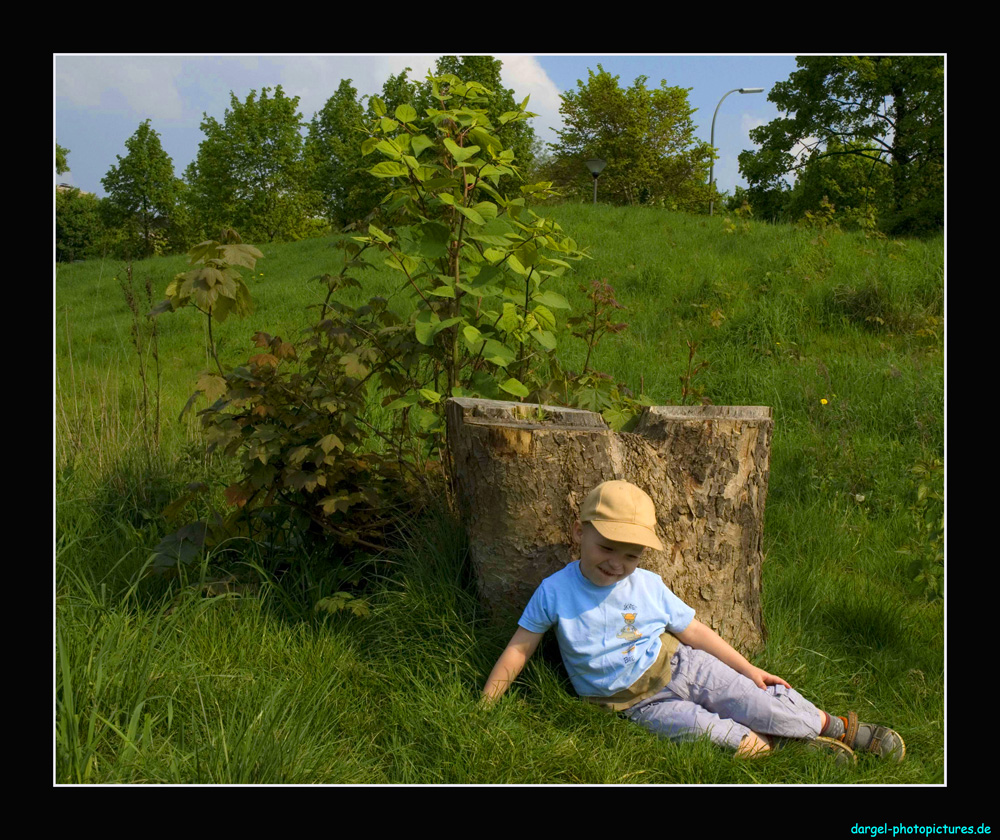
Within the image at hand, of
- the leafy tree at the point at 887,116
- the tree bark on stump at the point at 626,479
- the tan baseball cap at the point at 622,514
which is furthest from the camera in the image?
the leafy tree at the point at 887,116

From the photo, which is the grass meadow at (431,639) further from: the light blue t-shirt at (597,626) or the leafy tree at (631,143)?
the leafy tree at (631,143)

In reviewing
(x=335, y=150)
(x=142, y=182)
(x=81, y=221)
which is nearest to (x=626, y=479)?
(x=335, y=150)

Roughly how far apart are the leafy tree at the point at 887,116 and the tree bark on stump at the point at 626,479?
16682 millimetres

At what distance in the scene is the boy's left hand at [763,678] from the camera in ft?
9.23

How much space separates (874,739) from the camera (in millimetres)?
2738

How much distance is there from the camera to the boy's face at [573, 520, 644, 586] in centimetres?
267

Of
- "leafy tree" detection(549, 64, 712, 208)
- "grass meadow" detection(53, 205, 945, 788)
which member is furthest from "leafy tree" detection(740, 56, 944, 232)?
"grass meadow" detection(53, 205, 945, 788)

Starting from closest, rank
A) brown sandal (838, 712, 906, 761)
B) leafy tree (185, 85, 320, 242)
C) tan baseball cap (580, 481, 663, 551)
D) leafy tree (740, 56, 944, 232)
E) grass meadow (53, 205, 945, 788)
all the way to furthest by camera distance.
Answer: grass meadow (53, 205, 945, 788)
tan baseball cap (580, 481, 663, 551)
brown sandal (838, 712, 906, 761)
leafy tree (740, 56, 944, 232)
leafy tree (185, 85, 320, 242)

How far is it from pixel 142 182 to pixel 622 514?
31.0 metres

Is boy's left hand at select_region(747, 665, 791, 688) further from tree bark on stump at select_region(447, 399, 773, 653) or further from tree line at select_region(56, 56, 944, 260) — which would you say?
tree line at select_region(56, 56, 944, 260)

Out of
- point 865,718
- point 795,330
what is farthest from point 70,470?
point 795,330

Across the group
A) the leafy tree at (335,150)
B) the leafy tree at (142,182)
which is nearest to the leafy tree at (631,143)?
the leafy tree at (335,150)

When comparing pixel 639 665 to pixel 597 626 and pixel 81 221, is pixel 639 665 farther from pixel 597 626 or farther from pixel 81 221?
pixel 81 221

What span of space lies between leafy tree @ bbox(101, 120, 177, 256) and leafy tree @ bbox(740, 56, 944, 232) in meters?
21.2
